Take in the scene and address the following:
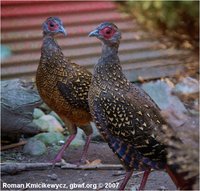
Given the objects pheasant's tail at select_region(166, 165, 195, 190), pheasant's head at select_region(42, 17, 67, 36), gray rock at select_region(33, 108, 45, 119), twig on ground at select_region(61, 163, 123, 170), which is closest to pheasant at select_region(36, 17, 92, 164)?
pheasant's head at select_region(42, 17, 67, 36)

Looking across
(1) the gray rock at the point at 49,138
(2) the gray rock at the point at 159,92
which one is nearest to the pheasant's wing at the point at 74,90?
(1) the gray rock at the point at 49,138

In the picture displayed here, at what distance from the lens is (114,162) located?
659 centimetres

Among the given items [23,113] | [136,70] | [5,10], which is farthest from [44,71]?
[136,70]

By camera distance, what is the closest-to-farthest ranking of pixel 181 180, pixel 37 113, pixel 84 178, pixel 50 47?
pixel 181 180
pixel 84 178
pixel 50 47
pixel 37 113

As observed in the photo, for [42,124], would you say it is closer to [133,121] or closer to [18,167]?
[18,167]

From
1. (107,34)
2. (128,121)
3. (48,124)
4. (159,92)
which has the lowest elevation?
(48,124)

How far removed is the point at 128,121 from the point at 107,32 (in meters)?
0.82

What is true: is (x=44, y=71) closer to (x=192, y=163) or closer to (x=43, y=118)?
(x=43, y=118)

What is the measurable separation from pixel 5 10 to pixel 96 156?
2.68 meters

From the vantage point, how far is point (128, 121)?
4992 millimetres

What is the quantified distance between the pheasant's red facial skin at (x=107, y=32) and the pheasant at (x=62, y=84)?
98 cm

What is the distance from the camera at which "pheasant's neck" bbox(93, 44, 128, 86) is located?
520cm

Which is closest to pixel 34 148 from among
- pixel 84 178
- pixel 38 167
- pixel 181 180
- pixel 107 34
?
pixel 38 167

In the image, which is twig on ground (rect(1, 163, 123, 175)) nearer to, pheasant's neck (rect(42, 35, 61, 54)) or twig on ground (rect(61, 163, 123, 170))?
twig on ground (rect(61, 163, 123, 170))
